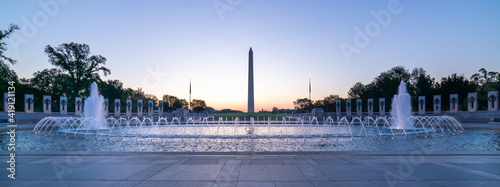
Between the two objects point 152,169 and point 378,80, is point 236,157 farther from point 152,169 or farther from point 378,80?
point 378,80

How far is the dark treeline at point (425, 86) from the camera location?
47.3 metres

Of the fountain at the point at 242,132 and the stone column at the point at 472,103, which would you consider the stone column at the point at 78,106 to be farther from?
the stone column at the point at 472,103

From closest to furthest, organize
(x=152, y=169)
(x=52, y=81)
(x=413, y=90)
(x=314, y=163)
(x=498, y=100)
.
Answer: (x=152, y=169) → (x=314, y=163) → (x=498, y=100) → (x=52, y=81) → (x=413, y=90)

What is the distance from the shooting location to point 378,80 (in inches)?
2680

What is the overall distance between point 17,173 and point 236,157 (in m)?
5.36

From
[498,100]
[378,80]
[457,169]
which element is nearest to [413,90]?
[378,80]

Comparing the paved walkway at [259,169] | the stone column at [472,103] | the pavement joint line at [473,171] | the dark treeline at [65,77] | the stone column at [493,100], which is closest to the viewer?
the paved walkway at [259,169]

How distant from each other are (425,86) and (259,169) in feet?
208

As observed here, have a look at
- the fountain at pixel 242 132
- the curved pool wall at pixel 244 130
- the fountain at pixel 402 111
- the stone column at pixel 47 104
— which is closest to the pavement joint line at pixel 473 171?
the fountain at pixel 242 132

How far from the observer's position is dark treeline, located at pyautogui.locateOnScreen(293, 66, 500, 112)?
Result: 47.3 m

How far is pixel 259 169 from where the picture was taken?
6.70 metres

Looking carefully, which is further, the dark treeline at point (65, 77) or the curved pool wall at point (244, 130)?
the dark treeline at point (65, 77)

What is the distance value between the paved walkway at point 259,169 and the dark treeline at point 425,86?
48.5 meters

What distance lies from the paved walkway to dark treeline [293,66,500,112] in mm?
48465
